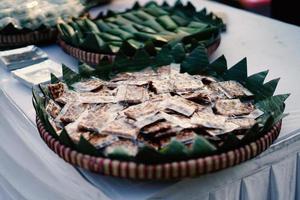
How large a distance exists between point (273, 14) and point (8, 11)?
118 centimetres

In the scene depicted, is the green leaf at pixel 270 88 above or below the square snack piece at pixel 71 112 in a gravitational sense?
above

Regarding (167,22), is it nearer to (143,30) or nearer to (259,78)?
(143,30)

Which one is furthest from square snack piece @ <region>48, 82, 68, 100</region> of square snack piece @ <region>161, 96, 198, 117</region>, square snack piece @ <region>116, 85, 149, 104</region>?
square snack piece @ <region>161, 96, 198, 117</region>

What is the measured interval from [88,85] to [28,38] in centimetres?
42

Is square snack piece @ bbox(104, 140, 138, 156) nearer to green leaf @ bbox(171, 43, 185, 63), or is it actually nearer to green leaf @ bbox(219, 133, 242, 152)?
green leaf @ bbox(219, 133, 242, 152)

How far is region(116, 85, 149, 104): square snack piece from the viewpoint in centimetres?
79

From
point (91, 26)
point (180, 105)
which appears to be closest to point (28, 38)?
point (91, 26)

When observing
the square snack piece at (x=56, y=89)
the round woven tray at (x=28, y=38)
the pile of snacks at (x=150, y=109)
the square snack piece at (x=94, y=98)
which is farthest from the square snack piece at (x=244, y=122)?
the round woven tray at (x=28, y=38)

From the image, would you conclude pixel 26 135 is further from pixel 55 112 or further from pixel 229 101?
pixel 229 101

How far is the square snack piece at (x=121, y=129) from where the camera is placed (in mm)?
667

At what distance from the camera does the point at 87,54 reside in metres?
1.05

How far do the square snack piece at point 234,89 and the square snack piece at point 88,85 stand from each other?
9.0 inches

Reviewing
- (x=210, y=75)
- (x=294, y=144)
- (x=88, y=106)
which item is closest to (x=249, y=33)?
(x=210, y=75)

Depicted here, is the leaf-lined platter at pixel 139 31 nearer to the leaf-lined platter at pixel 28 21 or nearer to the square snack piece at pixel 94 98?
the leaf-lined platter at pixel 28 21
